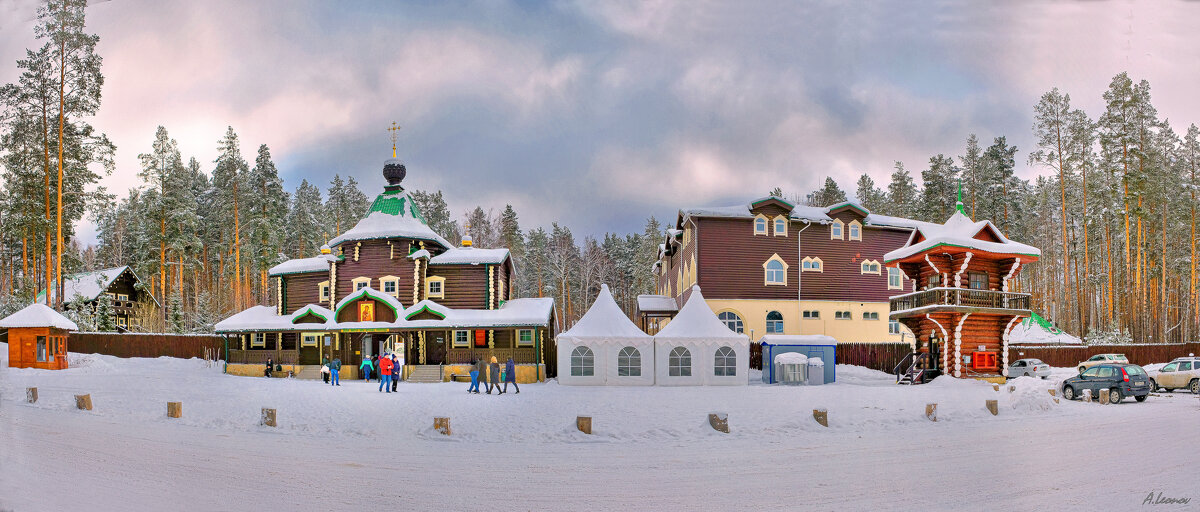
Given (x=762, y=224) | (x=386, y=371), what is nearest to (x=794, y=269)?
(x=762, y=224)

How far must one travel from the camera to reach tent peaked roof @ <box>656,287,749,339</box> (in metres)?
29.3

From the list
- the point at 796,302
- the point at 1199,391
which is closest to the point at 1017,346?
the point at 796,302

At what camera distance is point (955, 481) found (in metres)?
9.62

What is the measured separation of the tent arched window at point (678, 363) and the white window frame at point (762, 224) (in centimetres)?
1338

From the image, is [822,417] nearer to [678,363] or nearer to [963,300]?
[678,363]

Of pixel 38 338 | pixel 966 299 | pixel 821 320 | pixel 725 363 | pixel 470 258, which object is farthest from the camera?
pixel 821 320

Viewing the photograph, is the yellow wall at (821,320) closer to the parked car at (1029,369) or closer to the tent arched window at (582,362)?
the parked car at (1029,369)

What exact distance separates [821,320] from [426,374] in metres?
21.8

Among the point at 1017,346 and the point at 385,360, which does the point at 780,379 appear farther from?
the point at 1017,346

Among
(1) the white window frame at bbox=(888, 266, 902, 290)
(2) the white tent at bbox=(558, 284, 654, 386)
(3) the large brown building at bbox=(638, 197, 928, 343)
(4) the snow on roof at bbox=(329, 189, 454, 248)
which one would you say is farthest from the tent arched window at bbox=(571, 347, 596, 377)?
(1) the white window frame at bbox=(888, 266, 902, 290)

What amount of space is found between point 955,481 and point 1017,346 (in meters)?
36.9

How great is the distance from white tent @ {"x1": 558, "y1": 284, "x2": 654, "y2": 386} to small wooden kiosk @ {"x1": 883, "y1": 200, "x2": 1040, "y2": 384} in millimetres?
11454

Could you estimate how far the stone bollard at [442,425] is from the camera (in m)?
14.3

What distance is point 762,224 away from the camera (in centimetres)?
4062
